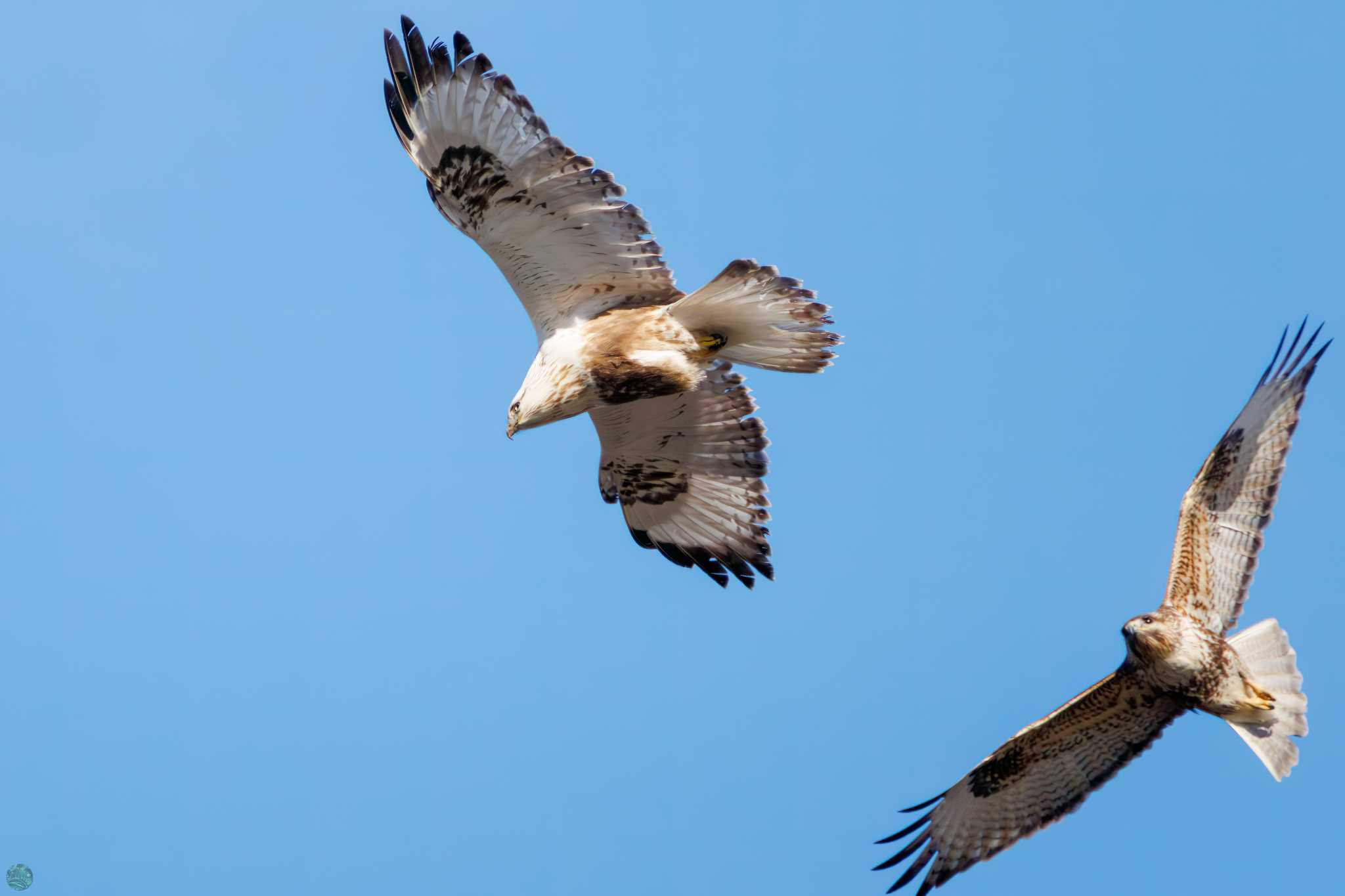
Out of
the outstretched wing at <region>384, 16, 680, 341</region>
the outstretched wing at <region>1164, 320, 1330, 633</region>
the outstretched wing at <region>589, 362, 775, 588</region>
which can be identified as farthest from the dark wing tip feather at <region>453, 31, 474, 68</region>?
the outstretched wing at <region>1164, 320, 1330, 633</region>

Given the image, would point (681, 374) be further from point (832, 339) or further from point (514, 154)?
point (514, 154)

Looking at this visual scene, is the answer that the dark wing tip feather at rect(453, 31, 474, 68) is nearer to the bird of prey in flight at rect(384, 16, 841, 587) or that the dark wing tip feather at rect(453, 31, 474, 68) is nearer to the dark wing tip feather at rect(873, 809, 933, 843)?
the bird of prey in flight at rect(384, 16, 841, 587)

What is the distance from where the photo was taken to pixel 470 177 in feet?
26.4

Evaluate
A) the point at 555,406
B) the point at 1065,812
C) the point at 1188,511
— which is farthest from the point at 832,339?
the point at 1065,812

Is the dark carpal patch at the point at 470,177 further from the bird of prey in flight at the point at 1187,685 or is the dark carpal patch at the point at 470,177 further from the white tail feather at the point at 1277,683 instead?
the white tail feather at the point at 1277,683

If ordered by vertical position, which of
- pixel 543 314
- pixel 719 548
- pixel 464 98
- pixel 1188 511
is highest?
pixel 464 98

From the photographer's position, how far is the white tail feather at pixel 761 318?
8.02 m

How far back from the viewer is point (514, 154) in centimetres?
798

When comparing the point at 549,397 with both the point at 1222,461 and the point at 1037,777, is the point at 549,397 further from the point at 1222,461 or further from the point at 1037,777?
the point at 1222,461

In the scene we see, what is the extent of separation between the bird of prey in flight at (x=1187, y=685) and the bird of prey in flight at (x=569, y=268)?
6.71ft

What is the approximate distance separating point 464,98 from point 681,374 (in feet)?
5.58

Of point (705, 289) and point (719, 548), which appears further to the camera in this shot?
point (719, 548)

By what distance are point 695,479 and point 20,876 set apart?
4.44m

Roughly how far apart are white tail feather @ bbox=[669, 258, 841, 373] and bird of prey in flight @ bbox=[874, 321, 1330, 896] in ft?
6.54
